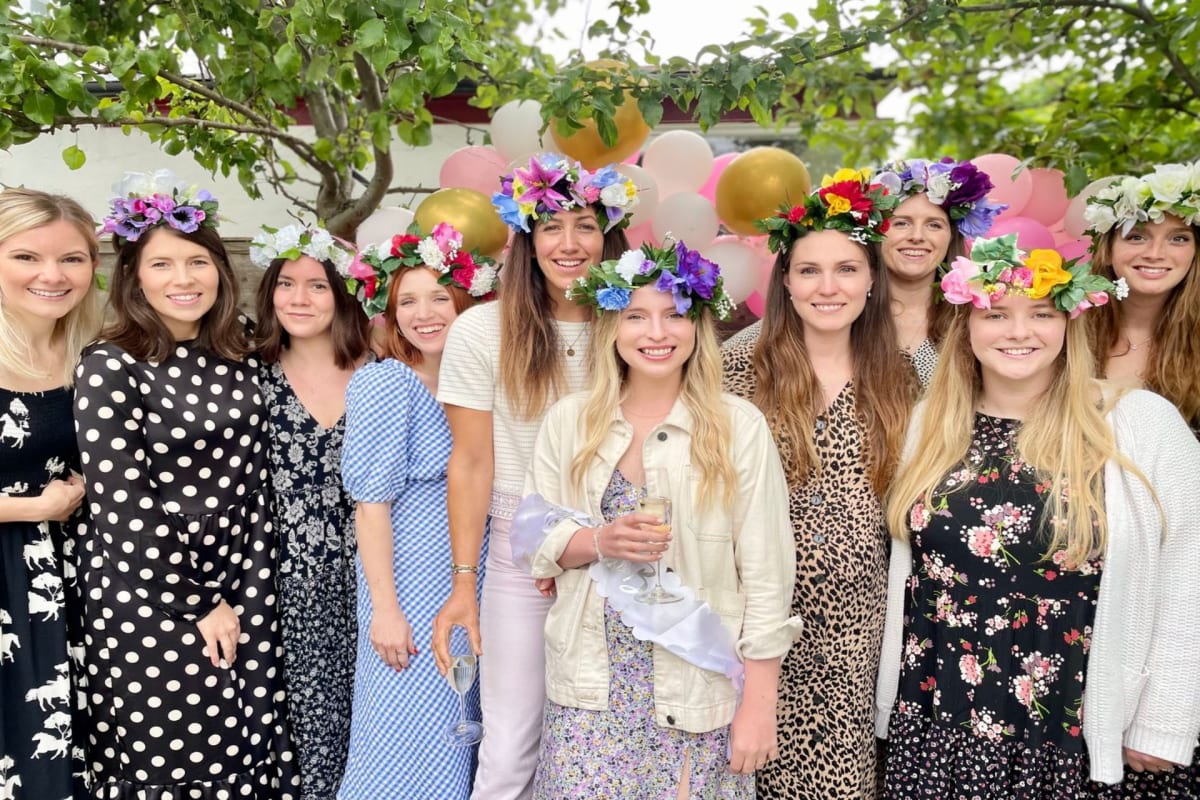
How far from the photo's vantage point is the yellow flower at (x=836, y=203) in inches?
111

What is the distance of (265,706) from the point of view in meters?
2.95

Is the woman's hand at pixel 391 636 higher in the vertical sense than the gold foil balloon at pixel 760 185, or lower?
lower

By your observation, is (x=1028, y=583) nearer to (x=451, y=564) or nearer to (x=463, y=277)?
(x=451, y=564)

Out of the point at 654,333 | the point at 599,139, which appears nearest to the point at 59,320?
the point at 654,333

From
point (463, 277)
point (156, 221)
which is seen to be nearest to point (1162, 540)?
point (463, 277)

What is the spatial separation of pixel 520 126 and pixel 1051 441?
8.49 feet

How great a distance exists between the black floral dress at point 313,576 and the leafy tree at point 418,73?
121 cm

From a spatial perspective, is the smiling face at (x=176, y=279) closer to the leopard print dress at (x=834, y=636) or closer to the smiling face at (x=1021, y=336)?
the leopard print dress at (x=834, y=636)

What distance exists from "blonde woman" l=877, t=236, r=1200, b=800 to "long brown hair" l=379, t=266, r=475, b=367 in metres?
1.64

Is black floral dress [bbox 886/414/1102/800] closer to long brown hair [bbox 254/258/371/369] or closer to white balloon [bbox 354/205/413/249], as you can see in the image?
long brown hair [bbox 254/258/371/369]

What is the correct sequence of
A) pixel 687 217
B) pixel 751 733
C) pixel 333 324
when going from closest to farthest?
pixel 751 733
pixel 333 324
pixel 687 217

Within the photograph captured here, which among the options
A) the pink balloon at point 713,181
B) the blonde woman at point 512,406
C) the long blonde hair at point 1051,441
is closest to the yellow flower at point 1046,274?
the long blonde hair at point 1051,441

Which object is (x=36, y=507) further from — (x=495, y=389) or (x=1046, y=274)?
(x=1046, y=274)

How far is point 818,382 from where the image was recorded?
9.34 ft
